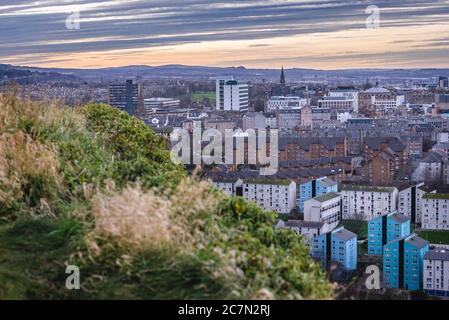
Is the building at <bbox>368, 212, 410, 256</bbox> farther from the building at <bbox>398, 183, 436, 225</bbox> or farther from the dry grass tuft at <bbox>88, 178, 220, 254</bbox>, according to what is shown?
the dry grass tuft at <bbox>88, 178, 220, 254</bbox>

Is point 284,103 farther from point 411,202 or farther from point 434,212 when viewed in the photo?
point 434,212

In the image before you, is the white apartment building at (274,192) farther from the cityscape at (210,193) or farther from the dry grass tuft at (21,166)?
the dry grass tuft at (21,166)

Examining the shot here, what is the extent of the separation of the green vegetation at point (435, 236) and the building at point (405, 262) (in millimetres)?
3355

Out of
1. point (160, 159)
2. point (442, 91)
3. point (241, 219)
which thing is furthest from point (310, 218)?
point (442, 91)

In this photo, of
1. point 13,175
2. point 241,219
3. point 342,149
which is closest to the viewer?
Answer: point 241,219

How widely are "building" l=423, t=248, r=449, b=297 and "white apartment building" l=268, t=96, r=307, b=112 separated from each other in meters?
41.5

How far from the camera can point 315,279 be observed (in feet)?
9.57

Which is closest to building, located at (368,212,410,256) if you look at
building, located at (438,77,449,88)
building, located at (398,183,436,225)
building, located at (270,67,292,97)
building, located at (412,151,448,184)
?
building, located at (398,183,436,225)

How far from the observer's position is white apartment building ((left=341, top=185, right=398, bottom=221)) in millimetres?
25464

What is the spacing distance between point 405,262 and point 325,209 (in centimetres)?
618
